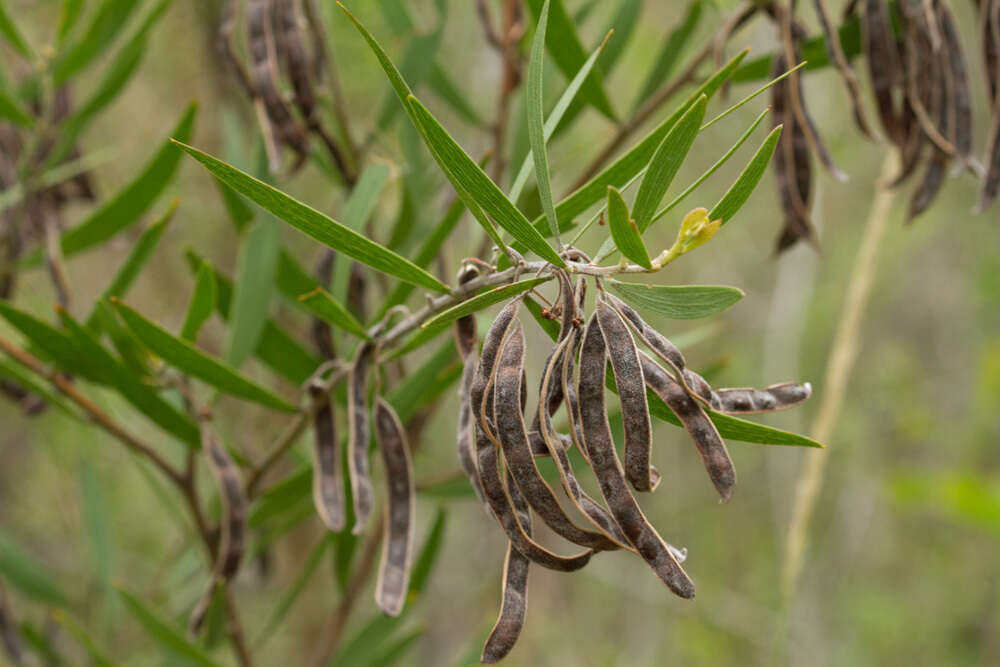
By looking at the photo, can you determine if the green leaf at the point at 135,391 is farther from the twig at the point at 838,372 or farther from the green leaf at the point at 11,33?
the twig at the point at 838,372

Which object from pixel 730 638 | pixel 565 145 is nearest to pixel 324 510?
pixel 565 145

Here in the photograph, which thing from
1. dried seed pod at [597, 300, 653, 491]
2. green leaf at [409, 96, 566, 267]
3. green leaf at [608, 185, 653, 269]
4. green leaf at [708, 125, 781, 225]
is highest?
green leaf at [409, 96, 566, 267]

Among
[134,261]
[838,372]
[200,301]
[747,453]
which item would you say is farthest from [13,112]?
[747,453]

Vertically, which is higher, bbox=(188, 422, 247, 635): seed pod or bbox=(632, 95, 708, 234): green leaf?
bbox=(632, 95, 708, 234): green leaf

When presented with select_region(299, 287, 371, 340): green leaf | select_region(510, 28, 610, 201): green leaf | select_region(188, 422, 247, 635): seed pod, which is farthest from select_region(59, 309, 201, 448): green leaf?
select_region(510, 28, 610, 201): green leaf

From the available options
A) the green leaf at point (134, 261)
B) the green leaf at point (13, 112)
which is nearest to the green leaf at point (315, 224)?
the green leaf at point (134, 261)

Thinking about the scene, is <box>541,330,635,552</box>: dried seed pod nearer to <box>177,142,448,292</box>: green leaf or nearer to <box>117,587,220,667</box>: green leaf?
<box>177,142,448,292</box>: green leaf
